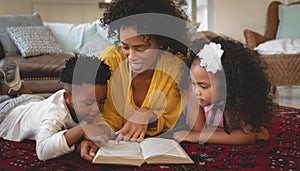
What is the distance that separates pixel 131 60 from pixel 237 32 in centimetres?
267

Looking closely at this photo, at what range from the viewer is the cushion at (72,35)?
294 centimetres

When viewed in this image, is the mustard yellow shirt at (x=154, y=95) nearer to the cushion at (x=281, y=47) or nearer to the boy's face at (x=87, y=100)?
the boy's face at (x=87, y=100)

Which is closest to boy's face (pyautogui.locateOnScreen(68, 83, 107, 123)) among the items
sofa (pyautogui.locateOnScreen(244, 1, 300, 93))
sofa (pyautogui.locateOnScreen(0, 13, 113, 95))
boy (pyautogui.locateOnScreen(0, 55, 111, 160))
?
boy (pyautogui.locateOnScreen(0, 55, 111, 160))

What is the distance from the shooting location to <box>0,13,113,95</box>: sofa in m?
2.43

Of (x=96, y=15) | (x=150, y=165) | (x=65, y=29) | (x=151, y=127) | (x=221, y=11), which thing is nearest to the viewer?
(x=150, y=165)

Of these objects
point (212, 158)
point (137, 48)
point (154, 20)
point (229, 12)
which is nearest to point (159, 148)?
point (212, 158)

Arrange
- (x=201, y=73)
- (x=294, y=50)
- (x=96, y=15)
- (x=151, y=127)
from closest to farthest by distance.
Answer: (x=201, y=73) < (x=151, y=127) < (x=294, y=50) < (x=96, y=15)

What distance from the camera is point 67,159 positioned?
1.00m

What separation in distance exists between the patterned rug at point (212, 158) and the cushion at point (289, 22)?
6.52 feet

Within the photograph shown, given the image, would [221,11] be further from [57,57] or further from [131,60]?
[131,60]

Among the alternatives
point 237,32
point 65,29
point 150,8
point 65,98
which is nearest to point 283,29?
point 237,32

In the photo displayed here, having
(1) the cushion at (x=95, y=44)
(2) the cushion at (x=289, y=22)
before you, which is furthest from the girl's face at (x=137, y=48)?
(2) the cushion at (x=289, y=22)

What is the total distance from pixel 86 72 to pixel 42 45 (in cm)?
169

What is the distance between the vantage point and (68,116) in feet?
3.68
